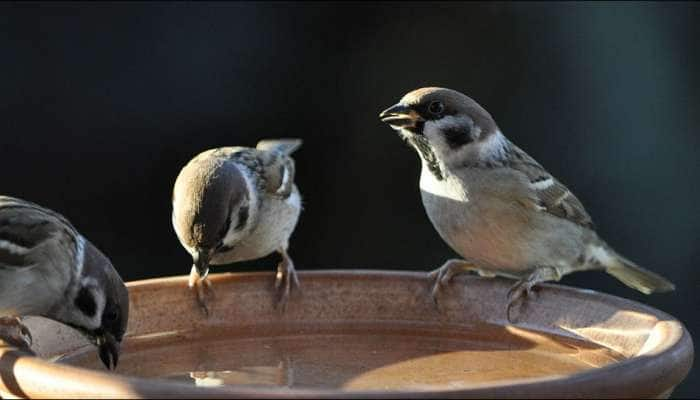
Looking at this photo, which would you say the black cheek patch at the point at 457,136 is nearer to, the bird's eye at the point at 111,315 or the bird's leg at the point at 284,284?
the bird's leg at the point at 284,284

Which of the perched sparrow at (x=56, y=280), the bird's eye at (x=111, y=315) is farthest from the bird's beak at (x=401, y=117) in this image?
the bird's eye at (x=111, y=315)

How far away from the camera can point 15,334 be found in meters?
2.78

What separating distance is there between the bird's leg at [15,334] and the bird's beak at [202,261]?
0.53 m

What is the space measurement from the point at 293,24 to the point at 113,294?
3714 millimetres

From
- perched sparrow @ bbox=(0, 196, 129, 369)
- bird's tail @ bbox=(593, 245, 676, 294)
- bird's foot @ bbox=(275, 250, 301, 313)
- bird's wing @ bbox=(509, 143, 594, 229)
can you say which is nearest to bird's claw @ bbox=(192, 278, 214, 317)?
bird's foot @ bbox=(275, 250, 301, 313)

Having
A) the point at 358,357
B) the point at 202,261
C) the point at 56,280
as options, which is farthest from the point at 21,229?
the point at 358,357

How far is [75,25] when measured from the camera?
629 cm

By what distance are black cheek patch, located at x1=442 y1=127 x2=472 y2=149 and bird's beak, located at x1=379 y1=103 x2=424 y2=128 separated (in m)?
0.13

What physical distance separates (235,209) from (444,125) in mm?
676

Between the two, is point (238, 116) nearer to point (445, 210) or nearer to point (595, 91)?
point (595, 91)

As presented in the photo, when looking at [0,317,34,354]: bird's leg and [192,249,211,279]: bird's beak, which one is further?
[192,249,211,279]: bird's beak

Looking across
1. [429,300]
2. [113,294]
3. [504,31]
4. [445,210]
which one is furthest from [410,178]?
[113,294]

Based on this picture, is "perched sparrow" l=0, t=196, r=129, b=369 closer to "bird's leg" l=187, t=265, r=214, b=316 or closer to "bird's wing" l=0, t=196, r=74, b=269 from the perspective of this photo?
"bird's wing" l=0, t=196, r=74, b=269

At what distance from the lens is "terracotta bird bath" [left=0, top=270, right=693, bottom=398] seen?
7.91ft
